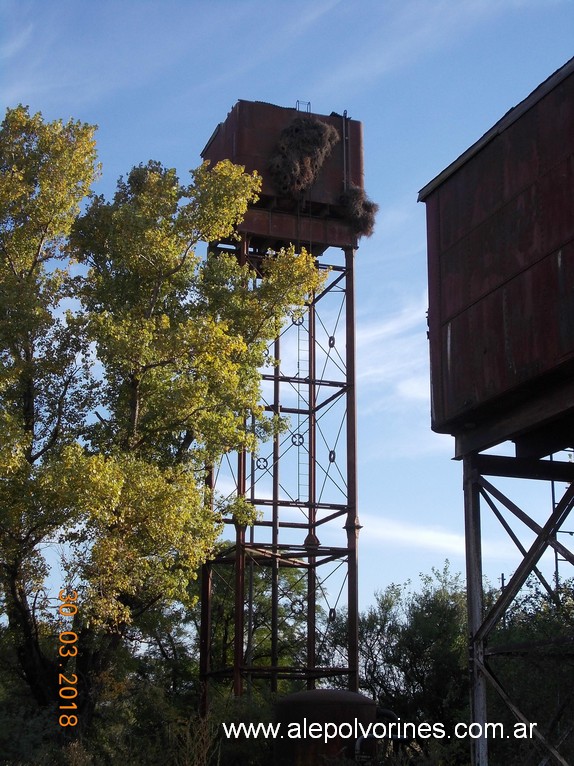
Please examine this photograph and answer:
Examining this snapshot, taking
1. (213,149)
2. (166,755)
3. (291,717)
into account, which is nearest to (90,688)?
(166,755)

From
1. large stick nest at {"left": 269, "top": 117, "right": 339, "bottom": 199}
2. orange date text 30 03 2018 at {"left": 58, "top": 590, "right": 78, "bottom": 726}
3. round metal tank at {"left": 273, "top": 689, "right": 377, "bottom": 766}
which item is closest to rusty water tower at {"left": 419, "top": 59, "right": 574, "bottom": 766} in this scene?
round metal tank at {"left": 273, "top": 689, "right": 377, "bottom": 766}

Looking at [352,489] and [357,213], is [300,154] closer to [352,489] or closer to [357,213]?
[357,213]

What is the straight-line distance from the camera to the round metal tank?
17.5m

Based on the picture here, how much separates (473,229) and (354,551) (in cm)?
1019

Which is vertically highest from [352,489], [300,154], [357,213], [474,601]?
[300,154]

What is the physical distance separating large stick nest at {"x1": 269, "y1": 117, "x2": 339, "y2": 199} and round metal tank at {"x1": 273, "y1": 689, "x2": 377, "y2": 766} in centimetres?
1181

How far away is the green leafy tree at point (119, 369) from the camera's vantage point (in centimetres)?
1700

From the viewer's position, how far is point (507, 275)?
1392 cm

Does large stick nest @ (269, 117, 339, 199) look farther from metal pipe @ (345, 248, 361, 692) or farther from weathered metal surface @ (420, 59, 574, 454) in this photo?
weathered metal surface @ (420, 59, 574, 454)

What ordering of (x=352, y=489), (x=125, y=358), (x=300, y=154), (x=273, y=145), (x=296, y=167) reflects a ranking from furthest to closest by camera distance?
(x=273, y=145) → (x=300, y=154) → (x=296, y=167) → (x=352, y=489) → (x=125, y=358)

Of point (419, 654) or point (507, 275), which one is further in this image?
point (419, 654)

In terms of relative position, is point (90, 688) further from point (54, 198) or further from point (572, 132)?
point (572, 132)

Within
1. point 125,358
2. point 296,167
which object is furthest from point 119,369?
point 296,167

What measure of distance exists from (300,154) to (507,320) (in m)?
13.1
